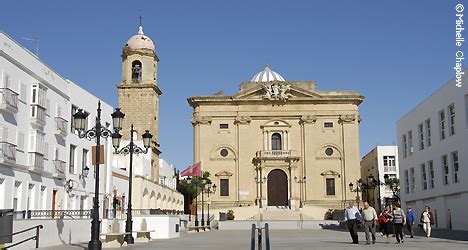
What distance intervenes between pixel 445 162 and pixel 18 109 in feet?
81.3

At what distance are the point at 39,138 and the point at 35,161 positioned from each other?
1164 millimetres

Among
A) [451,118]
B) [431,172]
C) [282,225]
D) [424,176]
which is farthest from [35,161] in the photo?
[424,176]

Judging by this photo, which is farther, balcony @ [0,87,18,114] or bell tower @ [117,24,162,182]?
Answer: bell tower @ [117,24,162,182]

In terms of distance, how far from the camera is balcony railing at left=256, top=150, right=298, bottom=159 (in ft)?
207

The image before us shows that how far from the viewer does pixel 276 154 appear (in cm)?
6353

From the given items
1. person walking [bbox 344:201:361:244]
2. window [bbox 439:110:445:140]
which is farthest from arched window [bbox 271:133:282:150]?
person walking [bbox 344:201:361:244]

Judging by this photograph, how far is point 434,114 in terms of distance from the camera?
36.8 m

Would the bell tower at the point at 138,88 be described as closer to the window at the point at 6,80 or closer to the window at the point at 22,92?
the window at the point at 22,92

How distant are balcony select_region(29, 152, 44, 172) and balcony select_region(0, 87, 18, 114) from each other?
2.66 metres

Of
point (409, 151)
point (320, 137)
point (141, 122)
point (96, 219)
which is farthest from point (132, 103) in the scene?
point (96, 219)

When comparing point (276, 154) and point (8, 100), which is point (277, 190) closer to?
point (276, 154)

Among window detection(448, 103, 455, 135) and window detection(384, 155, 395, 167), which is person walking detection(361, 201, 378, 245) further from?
window detection(384, 155, 395, 167)

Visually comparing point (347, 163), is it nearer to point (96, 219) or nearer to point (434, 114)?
point (434, 114)

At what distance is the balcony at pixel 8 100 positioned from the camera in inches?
944
